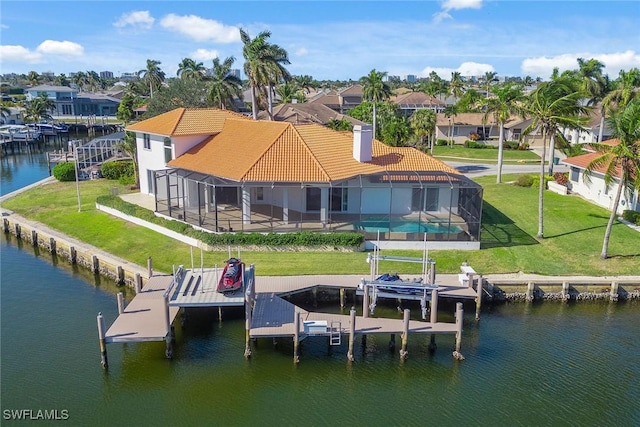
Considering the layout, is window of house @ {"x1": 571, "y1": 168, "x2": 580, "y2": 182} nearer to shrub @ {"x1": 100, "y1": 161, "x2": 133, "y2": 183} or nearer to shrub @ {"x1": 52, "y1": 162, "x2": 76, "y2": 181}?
shrub @ {"x1": 100, "y1": 161, "x2": 133, "y2": 183}

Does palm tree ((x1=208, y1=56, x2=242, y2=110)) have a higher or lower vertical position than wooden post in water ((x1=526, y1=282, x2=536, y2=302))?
higher

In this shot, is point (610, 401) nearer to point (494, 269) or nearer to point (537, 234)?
point (494, 269)

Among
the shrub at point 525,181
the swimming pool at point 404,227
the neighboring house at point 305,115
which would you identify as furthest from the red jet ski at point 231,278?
the neighboring house at point 305,115

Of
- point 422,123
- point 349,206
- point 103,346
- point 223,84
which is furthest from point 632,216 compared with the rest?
point 223,84

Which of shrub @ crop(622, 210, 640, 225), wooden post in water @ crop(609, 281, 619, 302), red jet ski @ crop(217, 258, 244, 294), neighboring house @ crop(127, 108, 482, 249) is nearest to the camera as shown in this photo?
red jet ski @ crop(217, 258, 244, 294)

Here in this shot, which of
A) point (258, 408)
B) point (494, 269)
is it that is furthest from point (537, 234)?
point (258, 408)

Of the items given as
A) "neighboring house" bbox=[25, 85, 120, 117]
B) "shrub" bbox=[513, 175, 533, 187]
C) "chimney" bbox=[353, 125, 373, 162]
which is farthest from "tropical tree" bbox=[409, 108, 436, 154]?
"neighboring house" bbox=[25, 85, 120, 117]

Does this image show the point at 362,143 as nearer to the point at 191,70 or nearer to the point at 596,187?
the point at 596,187
